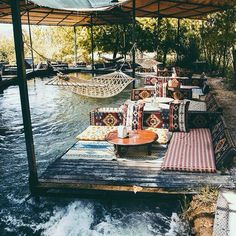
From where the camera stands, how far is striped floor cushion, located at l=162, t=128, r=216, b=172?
4.73 metres

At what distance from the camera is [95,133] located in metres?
6.48

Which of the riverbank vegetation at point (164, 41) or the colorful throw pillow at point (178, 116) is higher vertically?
the riverbank vegetation at point (164, 41)

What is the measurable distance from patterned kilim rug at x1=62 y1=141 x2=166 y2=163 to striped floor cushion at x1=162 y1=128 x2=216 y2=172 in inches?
8.5

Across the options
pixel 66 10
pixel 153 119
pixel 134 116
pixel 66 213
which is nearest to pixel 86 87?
pixel 134 116

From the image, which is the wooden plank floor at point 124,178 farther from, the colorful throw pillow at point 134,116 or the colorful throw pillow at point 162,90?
the colorful throw pillow at point 162,90

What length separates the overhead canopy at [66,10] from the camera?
5.09 meters

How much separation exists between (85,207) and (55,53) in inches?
876

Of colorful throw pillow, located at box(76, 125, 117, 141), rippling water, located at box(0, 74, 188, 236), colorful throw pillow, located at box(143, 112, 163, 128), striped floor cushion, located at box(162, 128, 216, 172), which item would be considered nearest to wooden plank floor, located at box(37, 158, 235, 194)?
striped floor cushion, located at box(162, 128, 216, 172)

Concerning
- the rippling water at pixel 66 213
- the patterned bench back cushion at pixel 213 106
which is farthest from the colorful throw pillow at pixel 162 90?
the rippling water at pixel 66 213

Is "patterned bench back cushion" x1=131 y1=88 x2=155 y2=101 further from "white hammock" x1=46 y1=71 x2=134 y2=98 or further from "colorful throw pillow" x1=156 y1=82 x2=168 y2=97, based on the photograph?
"white hammock" x1=46 y1=71 x2=134 y2=98

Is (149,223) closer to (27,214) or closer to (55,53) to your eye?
(27,214)

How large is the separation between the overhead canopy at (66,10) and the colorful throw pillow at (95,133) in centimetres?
240

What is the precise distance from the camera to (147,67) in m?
15.6

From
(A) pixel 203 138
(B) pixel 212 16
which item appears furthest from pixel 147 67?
(A) pixel 203 138
